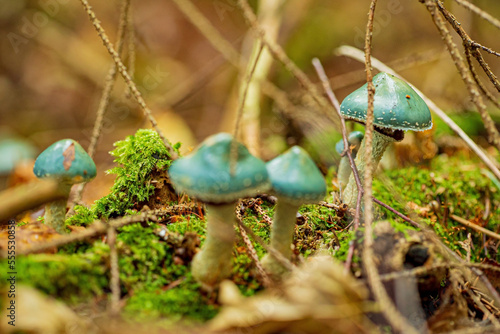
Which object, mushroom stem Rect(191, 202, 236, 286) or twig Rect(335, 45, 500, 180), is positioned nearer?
mushroom stem Rect(191, 202, 236, 286)

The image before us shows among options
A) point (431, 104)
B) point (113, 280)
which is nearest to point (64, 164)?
point (113, 280)

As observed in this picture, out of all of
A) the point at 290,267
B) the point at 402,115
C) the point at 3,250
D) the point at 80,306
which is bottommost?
the point at 290,267

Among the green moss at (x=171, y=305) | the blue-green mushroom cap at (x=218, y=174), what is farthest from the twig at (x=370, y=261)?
the green moss at (x=171, y=305)

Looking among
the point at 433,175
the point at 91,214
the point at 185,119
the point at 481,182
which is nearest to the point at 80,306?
the point at 91,214

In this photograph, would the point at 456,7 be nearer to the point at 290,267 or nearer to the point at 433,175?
the point at 433,175

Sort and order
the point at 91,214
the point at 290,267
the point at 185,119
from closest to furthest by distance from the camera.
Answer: the point at 290,267 < the point at 91,214 < the point at 185,119

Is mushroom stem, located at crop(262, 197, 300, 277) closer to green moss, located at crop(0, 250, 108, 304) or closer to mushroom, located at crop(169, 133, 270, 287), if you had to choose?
mushroom, located at crop(169, 133, 270, 287)

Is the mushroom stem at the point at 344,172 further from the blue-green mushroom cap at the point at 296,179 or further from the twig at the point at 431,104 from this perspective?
the blue-green mushroom cap at the point at 296,179

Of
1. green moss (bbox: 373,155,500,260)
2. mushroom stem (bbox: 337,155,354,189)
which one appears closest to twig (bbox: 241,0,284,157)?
mushroom stem (bbox: 337,155,354,189)
